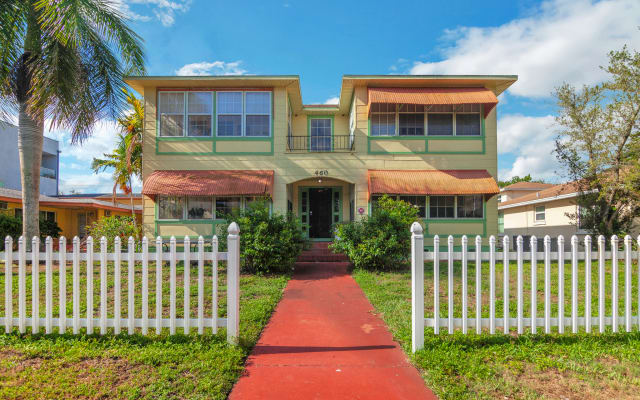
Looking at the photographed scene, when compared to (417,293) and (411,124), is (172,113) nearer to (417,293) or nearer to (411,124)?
(411,124)

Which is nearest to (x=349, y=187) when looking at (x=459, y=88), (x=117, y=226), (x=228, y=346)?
(x=459, y=88)

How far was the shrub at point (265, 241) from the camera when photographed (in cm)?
896

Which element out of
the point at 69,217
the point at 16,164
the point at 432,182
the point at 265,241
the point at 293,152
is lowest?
the point at 265,241

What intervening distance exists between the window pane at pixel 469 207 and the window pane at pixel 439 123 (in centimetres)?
267

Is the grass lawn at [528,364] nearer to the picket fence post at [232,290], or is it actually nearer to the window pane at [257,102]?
the picket fence post at [232,290]

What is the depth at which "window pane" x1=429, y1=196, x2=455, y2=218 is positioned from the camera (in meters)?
12.8

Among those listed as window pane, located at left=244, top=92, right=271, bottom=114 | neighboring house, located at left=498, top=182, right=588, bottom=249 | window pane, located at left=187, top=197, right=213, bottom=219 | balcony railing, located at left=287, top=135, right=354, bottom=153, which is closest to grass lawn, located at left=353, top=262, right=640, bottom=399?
window pane, located at left=187, top=197, right=213, bottom=219

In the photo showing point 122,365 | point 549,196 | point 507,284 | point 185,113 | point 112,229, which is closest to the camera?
point 122,365

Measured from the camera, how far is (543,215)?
765 inches

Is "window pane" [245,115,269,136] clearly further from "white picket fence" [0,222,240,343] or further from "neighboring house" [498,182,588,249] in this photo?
Result: "neighboring house" [498,182,588,249]

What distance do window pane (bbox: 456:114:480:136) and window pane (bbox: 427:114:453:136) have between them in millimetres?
301

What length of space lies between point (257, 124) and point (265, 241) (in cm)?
578

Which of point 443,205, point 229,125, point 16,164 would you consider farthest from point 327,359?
point 16,164

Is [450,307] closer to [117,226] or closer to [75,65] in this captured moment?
[75,65]
